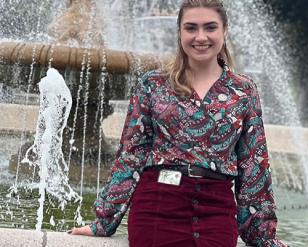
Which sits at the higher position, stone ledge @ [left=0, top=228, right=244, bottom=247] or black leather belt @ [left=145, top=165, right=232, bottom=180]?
black leather belt @ [left=145, top=165, right=232, bottom=180]

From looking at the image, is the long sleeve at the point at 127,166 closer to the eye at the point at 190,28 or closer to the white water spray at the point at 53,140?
the eye at the point at 190,28

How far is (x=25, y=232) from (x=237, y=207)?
2.41ft

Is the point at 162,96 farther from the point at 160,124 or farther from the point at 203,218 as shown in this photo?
the point at 203,218

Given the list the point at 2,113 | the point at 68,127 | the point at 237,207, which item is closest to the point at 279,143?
the point at 2,113

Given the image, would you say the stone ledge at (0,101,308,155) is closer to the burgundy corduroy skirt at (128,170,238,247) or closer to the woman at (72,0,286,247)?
the woman at (72,0,286,247)

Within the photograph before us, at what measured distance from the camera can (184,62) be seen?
254 centimetres

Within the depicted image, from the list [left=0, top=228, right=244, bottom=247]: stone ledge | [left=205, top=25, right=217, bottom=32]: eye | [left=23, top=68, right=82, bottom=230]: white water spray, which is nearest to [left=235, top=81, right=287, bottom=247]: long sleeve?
[left=205, top=25, right=217, bottom=32]: eye

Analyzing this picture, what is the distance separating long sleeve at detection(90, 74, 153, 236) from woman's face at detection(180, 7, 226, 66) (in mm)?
197

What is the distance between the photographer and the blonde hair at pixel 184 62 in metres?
2.45

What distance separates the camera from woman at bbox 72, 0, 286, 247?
2.33 metres

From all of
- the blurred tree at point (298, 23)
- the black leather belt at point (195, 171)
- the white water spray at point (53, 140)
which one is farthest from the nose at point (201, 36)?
the blurred tree at point (298, 23)

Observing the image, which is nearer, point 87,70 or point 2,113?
point 87,70

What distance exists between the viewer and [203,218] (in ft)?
7.63

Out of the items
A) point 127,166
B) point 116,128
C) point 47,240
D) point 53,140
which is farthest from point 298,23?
point 47,240
